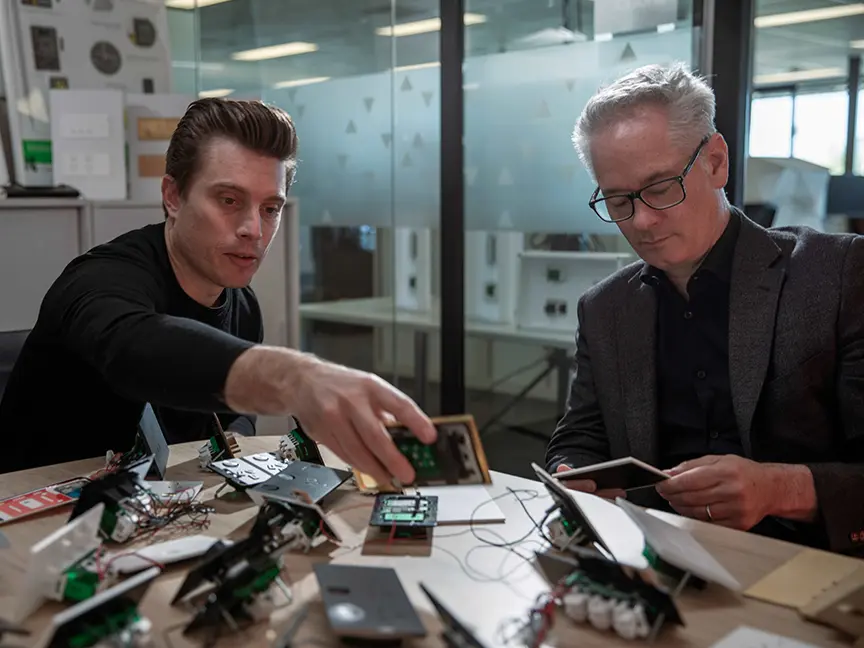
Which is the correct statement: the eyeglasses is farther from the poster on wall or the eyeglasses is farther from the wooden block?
the poster on wall

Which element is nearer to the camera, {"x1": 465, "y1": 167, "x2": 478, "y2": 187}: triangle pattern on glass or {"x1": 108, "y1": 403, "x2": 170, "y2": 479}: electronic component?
{"x1": 108, "y1": 403, "x2": 170, "y2": 479}: electronic component

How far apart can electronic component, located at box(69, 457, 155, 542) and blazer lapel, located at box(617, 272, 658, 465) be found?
98cm

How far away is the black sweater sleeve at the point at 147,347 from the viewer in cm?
111

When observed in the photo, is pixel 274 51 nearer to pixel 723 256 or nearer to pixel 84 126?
pixel 84 126

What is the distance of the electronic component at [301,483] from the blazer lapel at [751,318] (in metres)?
0.76

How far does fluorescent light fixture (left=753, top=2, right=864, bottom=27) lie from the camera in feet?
10.6

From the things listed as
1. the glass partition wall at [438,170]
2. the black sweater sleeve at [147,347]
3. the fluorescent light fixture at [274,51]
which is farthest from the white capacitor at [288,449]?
the fluorescent light fixture at [274,51]

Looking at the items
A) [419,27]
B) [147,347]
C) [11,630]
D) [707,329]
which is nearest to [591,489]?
[707,329]

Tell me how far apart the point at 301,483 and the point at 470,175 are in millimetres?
2540

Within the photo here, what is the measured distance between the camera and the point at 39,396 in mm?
1780

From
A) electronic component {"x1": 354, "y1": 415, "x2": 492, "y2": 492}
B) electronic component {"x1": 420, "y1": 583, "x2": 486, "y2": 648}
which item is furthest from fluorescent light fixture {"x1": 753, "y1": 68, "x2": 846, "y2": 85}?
electronic component {"x1": 420, "y1": 583, "x2": 486, "y2": 648}

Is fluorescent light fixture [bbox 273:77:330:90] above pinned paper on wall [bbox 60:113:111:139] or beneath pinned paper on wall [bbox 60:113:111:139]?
above

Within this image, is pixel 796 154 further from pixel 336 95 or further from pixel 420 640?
pixel 420 640

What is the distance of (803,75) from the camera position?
11.0 ft
